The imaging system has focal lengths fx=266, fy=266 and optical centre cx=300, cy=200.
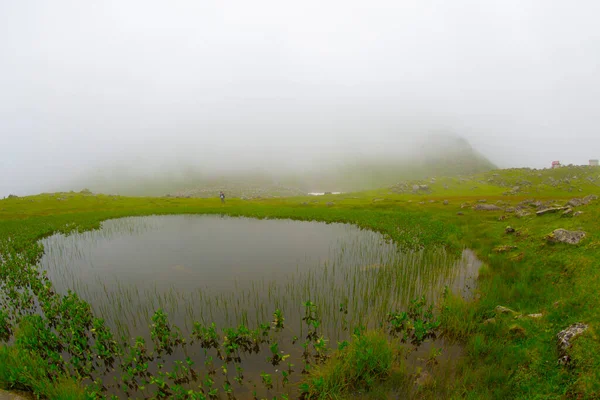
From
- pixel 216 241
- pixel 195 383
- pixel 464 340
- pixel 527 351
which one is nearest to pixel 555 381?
pixel 527 351

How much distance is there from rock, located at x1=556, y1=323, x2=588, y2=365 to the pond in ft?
21.6

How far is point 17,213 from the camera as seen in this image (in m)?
59.4

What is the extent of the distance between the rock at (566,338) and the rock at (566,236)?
10.4 metres

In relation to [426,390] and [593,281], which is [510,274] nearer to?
[593,281]

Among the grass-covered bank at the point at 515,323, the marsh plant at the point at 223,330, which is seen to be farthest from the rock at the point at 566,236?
the marsh plant at the point at 223,330

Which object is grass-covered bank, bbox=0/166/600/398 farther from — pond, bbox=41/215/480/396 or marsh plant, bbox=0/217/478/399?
pond, bbox=41/215/480/396

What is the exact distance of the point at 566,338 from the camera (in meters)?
9.98

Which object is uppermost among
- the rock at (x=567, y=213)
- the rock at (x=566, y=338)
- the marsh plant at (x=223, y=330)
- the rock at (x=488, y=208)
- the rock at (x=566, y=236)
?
the rock at (x=567, y=213)

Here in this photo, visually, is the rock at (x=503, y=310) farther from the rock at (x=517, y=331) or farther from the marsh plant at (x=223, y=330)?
the marsh plant at (x=223, y=330)

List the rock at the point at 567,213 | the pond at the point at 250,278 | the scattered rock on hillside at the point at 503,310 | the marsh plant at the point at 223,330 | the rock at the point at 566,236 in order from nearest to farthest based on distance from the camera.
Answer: the marsh plant at the point at 223,330, the scattered rock on hillside at the point at 503,310, the pond at the point at 250,278, the rock at the point at 566,236, the rock at the point at 567,213

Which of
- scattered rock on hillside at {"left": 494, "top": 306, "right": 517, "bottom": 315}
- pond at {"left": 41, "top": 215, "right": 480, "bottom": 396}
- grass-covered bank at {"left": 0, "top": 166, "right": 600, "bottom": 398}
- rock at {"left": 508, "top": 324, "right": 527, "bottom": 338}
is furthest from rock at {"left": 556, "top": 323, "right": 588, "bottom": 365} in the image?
pond at {"left": 41, "top": 215, "right": 480, "bottom": 396}

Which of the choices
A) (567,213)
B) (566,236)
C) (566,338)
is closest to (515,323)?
(566,338)

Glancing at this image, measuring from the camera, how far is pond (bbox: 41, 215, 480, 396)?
49.7ft

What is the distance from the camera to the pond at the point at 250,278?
596 inches
